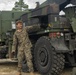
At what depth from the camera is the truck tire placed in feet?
27.7

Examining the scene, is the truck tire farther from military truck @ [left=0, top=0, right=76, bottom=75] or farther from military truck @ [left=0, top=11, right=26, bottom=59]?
military truck @ [left=0, top=11, right=26, bottom=59]

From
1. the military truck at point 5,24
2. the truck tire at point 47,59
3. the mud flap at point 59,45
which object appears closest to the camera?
the mud flap at point 59,45

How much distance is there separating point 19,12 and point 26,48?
6395mm

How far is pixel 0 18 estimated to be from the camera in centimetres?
1386

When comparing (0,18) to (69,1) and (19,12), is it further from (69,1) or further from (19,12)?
(69,1)

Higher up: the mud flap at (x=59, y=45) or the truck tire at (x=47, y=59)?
the mud flap at (x=59, y=45)

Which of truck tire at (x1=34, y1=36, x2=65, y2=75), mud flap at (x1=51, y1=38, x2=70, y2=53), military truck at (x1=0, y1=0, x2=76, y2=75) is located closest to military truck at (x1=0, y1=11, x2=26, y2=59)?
military truck at (x1=0, y1=0, x2=76, y2=75)

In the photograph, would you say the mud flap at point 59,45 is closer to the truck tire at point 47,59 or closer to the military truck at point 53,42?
the military truck at point 53,42

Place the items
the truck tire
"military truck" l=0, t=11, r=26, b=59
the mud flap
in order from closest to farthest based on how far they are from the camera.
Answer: the mud flap → the truck tire → "military truck" l=0, t=11, r=26, b=59

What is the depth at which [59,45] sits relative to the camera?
853 centimetres

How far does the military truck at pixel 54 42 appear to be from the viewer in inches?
333

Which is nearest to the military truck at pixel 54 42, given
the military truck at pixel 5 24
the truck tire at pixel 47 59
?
the truck tire at pixel 47 59

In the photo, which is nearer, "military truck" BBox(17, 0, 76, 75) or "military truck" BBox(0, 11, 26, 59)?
"military truck" BBox(17, 0, 76, 75)

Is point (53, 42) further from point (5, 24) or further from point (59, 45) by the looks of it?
point (5, 24)
